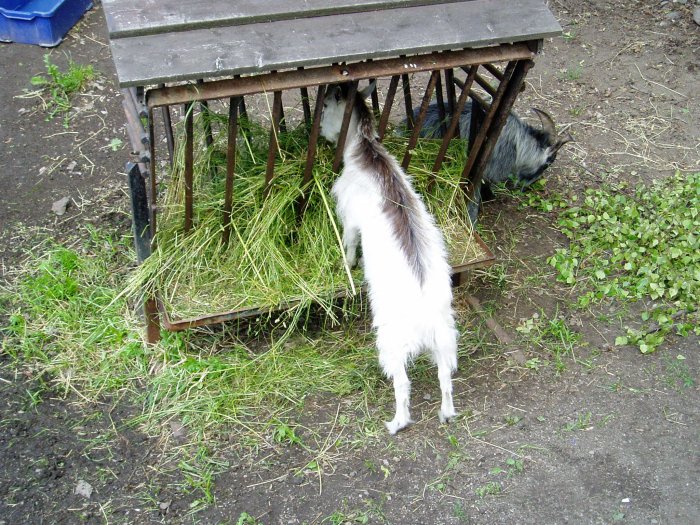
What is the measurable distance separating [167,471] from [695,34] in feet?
22.1

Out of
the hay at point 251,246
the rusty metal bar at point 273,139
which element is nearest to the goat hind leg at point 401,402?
the hay at point 251,246

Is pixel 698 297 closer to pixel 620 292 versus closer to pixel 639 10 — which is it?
pixel 620 292

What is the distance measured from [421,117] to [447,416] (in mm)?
1620

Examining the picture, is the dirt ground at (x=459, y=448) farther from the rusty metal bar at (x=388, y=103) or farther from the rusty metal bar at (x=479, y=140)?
the rusty metal bar at (x=388, y=103)

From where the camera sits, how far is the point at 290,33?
3.53 metres

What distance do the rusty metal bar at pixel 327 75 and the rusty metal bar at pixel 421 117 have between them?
0.11m

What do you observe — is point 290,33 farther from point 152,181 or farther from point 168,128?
point 152,181

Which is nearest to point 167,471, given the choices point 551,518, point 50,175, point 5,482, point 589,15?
point 5,482

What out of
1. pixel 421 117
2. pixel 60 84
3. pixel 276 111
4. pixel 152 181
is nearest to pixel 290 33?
pixel 276 111

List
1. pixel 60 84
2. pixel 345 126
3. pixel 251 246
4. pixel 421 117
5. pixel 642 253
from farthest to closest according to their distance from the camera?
pixel 60 84
pixel 642 253
pixel 251 246
pixel 421 117
pixel 345 126

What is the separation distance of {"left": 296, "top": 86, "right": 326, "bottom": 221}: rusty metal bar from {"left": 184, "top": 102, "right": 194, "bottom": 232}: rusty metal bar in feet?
2.02

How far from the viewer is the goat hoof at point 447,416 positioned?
12.7 feet

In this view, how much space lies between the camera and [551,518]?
11.5 feet

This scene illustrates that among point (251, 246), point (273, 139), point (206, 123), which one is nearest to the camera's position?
point (273, 139)
